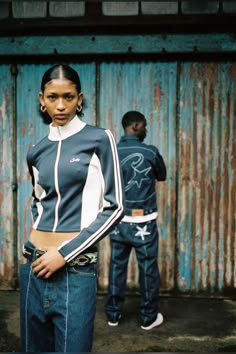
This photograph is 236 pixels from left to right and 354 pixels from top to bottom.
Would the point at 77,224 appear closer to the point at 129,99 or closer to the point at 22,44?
the point at 129,99

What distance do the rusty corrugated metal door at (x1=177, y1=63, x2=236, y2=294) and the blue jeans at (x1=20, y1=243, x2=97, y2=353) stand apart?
11.7 ft

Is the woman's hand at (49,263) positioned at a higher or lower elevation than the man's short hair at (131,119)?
lower

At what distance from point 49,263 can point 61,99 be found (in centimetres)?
83

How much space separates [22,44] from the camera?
578cm

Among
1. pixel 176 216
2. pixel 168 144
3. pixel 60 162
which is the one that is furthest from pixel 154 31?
pixel 60 162

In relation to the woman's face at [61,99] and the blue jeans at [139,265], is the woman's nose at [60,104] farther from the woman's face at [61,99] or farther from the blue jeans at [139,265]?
the blue jeans at [139,265]

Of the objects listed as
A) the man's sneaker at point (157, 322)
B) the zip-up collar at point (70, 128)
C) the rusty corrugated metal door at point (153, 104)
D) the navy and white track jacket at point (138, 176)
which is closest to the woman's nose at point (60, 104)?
the zip-up collar at point (70, 128)

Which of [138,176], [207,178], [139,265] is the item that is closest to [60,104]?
[138,176]

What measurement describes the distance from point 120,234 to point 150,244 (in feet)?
1.08

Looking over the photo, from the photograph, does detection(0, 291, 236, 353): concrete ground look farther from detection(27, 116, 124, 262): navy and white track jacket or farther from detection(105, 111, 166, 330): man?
detection(27, 116, 124, 262): navy and white track jacket

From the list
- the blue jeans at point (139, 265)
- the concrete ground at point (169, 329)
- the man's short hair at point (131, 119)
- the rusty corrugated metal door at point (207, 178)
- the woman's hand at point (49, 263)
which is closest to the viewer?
the woman's hand at point (49, 263)

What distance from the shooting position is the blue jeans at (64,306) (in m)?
2.28

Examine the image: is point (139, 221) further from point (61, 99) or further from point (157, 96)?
point (61, 99)

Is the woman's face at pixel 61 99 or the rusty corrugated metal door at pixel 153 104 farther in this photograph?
the rusty corrugated metal door at pixel 153 104
